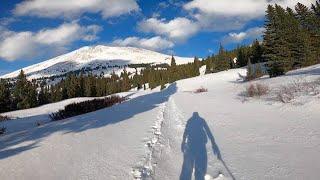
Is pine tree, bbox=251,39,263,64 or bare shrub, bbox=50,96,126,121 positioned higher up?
pine tree, bbox=251,39,263,64

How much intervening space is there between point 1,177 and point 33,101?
243 ft

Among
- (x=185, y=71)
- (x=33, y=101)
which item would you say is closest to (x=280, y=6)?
(x=33, y=101)

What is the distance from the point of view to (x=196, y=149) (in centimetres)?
955

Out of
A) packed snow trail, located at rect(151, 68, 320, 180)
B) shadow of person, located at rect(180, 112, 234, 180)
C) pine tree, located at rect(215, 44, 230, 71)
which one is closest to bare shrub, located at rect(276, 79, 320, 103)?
packed snow trail, located at rect(151, 68, 320, 180)

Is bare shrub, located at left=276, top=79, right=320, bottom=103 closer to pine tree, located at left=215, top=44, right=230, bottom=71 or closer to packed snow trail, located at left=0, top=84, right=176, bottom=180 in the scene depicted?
packed snow trail, located at left=0, top=84, right=176, bottom=180

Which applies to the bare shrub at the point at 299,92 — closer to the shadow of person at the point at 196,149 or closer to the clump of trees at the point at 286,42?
the shadow of person at the point at 196,149

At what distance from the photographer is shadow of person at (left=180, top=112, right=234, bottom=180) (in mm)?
7516

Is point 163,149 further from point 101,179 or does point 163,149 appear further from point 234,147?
point 101,179

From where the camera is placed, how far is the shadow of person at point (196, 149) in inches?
296

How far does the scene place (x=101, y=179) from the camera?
712 centimetres

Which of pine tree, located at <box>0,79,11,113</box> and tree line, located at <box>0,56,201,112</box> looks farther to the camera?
tree line, located at <box>0,56,201,112</box>

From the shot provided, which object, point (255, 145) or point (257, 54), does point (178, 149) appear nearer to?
point (255, 145)

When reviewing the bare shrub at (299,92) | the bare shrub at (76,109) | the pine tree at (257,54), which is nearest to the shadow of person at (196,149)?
the bare shrub at (299,92)

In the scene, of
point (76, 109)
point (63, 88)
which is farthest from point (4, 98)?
point (76, 109)
